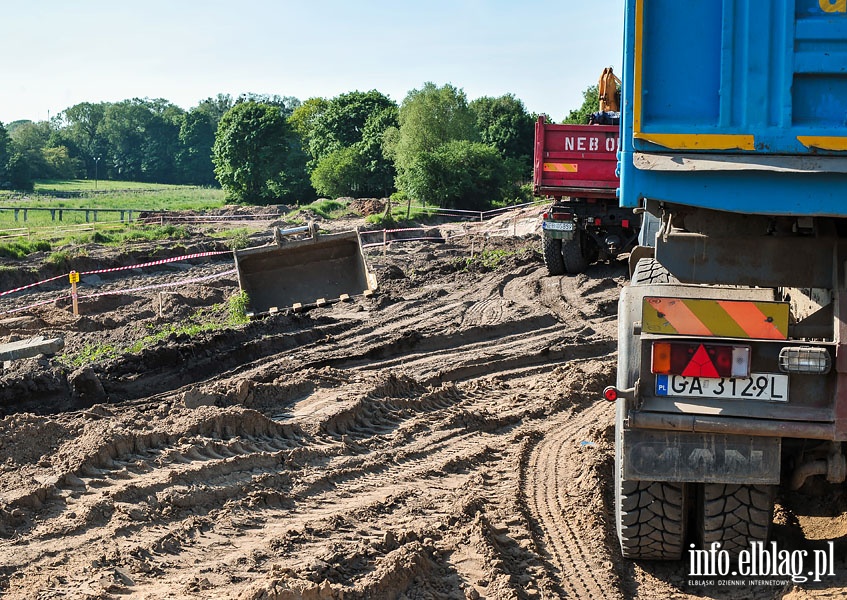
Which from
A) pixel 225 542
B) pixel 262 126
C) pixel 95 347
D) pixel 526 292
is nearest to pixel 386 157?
pixel 262 126

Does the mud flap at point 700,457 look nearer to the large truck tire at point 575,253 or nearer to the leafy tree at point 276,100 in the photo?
the large truck tire at point 575,253

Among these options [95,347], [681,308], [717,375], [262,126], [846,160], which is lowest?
[95,347]

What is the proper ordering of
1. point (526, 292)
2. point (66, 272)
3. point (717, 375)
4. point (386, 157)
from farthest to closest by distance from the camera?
point (386, 157) → point (66, 272) → point (526, 292) → point (717, 375)

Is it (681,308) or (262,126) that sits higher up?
(262,126)

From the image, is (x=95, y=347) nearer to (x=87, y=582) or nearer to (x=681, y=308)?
(x=87, y=582)

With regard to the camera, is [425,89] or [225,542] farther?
[425,89]

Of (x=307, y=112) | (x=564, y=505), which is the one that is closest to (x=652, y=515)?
(x=564, y=505)

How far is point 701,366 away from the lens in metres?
4.27

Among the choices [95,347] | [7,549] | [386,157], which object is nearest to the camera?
[7,549]

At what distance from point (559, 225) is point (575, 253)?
664mm

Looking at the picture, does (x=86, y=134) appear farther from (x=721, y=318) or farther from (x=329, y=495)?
(x=721, y=318)

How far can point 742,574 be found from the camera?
4672mm

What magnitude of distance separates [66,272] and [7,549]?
16574 mm

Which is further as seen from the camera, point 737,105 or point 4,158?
point 4,158
